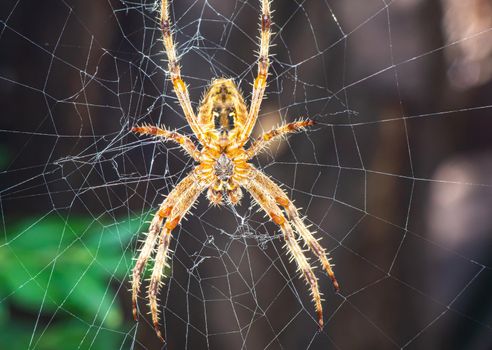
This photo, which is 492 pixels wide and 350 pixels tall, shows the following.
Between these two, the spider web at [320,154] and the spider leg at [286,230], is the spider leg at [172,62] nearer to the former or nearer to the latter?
the spider leg at [286,230]

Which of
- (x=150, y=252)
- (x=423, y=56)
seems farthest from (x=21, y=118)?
(x=423, y=56)

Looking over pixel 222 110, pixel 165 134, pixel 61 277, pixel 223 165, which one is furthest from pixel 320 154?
pixel 61 277

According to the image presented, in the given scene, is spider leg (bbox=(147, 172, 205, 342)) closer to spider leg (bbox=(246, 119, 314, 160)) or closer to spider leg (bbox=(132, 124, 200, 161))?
spider leg (bbox=(132, 124, 200, 161))

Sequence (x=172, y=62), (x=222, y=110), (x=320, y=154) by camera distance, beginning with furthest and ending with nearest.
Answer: (x=320, y=154), (x=222, y=110), (x=172, y=62)

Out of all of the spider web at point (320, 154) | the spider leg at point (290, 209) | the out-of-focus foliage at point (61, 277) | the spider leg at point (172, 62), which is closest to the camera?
the out-of-focus foliage at point (61, 277)

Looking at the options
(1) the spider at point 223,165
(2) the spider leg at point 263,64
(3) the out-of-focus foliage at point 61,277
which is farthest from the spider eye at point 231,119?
(3) the out-of-focus foliage at point 61,277

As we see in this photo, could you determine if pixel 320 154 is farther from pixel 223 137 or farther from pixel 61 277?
pixel 61 277
